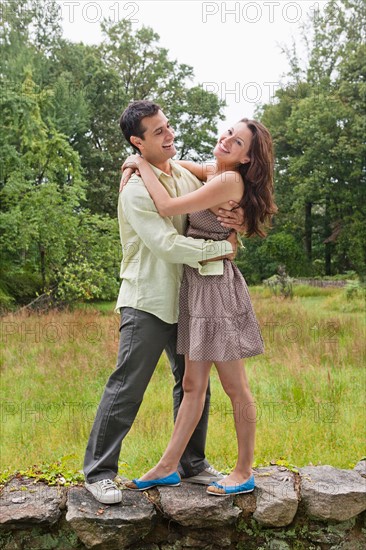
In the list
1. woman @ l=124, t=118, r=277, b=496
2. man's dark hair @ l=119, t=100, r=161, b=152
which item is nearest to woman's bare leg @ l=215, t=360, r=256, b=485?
woman @ l=124, t=118, r=277, b=496

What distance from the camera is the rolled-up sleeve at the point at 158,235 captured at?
3086mm

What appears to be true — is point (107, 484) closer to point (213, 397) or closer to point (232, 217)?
point (232, 217)

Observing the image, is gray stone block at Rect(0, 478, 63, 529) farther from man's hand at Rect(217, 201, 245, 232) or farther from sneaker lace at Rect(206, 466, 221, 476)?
man's hand at Rect(217, 201, 245, 232)

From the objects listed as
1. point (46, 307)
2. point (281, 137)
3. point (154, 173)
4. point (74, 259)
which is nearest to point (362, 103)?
point (281, 137)

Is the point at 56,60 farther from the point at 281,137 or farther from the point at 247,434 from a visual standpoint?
the point at 247,434

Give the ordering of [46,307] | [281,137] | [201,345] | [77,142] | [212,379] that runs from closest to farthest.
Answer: [201,345]
[212,379]
[46,307]
[77,142]
[281,137]

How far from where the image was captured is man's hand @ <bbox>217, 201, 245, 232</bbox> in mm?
3252

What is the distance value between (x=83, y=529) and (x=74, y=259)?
13.1 metres

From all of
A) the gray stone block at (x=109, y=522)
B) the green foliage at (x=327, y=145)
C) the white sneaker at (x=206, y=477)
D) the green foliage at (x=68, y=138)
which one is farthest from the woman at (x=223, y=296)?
the green foliage at (x=327, y=145)

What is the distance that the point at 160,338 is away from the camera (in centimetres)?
324

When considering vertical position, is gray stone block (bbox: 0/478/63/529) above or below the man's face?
below

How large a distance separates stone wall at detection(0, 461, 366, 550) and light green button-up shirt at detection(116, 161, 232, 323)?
0.97m

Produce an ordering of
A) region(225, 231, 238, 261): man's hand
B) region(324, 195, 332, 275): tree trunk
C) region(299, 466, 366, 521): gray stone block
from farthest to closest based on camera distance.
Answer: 1. region(324, 195, 332, 275): tree trunk
2. region(299, 466, 366, 521): gray stone block
3. region(225, 231, 238, 261): man's hand

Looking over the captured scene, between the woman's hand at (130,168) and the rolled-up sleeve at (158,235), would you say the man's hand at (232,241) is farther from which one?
the woman's hand at (130,168)
